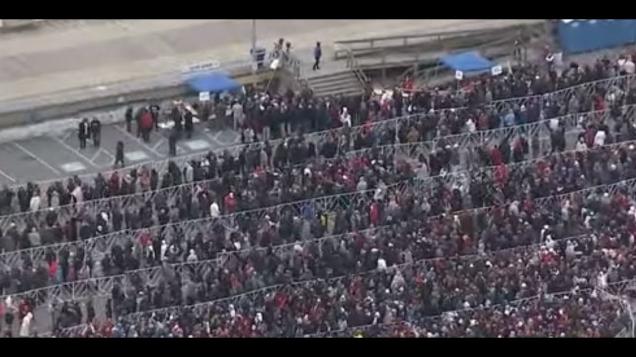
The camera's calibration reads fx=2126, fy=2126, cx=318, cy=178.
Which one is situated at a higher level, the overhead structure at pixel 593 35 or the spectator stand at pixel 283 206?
the overhead structure at pixel 593 35

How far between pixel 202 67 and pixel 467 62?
6691 mm

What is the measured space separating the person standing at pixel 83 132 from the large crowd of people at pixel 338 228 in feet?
12.2

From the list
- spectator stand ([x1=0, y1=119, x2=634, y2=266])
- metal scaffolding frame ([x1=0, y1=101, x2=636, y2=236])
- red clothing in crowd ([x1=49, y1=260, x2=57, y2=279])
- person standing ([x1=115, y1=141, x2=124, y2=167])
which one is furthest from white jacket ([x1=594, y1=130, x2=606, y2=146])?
red clothing in crowd ([x1=49, y1=260, x2=57, y2=279])

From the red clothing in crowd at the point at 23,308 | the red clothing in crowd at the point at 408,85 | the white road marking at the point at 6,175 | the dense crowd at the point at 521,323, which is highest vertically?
the red clothing in crowd at the point at 408,85

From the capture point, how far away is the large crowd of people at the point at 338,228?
4150 centimetres

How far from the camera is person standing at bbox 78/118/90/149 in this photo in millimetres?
50094

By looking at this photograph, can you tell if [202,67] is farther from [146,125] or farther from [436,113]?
[436,113]

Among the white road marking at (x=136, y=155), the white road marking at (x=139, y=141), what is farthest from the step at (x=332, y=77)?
the white road marking at (x=136, y=155)

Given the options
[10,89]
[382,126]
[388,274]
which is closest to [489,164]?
[382,126]

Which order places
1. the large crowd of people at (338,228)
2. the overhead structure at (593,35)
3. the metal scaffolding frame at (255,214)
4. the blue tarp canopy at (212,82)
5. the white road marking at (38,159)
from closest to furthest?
the large crowd of people at (338,228)
the metal scaffolding frame at (255,214)
the white road marking at (38,159)
the blue tarp canopy at (212,82)
the overhead structure at (593,35)

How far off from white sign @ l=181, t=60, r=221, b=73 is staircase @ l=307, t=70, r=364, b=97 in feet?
8.41

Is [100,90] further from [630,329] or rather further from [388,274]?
[630,329]

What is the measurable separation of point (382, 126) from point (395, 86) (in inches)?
159

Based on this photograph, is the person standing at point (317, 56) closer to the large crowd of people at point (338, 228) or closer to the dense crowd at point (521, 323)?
the large crowd of people at point (338, 228)
